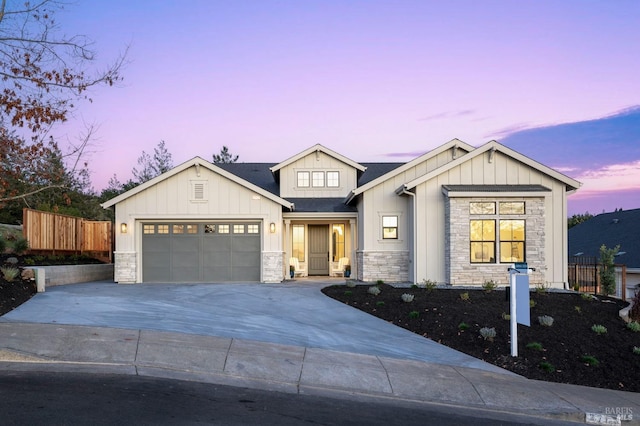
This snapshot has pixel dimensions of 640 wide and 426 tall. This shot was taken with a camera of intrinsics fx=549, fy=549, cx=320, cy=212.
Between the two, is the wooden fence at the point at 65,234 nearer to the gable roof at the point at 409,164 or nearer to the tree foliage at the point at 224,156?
the gable roof at the point at 409,164

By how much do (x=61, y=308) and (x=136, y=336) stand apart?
13.5 ft

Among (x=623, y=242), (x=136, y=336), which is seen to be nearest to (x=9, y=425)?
(x=136, y=336)

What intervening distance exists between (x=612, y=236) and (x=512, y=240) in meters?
17.4

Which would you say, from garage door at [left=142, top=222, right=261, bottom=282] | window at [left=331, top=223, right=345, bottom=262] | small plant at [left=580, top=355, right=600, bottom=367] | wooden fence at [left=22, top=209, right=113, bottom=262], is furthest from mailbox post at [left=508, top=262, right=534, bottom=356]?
wooden fence at [left=22, top=209, right=113, bottom=262]

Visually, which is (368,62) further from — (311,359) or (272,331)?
(311,359)

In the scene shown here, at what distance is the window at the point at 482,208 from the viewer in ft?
60.4

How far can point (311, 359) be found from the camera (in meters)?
9.59

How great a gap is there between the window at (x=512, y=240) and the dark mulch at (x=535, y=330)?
207 cm

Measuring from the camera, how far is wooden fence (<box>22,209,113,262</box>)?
19.8 metres

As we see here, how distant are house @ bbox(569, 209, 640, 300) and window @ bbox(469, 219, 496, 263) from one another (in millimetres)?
9846

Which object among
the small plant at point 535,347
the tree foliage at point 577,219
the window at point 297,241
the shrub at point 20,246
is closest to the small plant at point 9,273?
the shrub at point 20,246

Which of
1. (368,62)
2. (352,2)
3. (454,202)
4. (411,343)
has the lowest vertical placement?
(411,343)

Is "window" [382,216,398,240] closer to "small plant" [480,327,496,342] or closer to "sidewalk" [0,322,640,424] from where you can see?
"small plant" [480,327,496,342]

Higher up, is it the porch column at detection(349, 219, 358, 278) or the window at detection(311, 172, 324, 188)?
the window at detection(311, 172, 324, 188)
